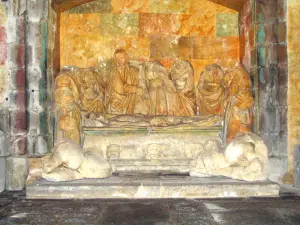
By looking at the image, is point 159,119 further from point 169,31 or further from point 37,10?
point 37,10

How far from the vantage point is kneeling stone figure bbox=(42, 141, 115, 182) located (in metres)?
5.04

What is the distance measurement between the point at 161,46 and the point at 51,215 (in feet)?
14.8

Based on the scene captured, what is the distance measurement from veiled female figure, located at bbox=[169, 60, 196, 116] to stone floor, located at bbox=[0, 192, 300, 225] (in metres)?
2.59

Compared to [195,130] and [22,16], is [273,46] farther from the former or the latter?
[22,16]

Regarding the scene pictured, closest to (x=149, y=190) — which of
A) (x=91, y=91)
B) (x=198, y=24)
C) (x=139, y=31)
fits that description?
(x=91, y=91)

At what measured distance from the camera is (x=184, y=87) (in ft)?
23.3

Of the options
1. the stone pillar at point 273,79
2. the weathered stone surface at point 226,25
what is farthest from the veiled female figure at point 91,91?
the stone pillar at point 273,79

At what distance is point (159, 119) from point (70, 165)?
6.30ft

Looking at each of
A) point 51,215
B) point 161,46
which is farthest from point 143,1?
point 51,215

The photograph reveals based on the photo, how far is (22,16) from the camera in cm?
624

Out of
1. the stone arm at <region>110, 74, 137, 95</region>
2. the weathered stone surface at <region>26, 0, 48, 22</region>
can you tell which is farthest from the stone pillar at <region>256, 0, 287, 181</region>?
the weathered stone surface at <region>26, 0, 48, 22</region>

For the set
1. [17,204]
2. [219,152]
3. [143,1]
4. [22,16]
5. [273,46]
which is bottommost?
[17,204]

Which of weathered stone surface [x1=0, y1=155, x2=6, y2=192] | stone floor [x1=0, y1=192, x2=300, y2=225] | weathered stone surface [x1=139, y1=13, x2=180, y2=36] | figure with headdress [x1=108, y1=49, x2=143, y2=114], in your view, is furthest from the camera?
weathered stone surface [x1=139, y1=13, x2=180, y2=36]

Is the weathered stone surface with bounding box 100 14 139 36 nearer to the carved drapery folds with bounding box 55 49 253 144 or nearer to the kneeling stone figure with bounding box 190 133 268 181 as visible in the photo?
the carved drapery folds with bounding box 55 49 253 144
